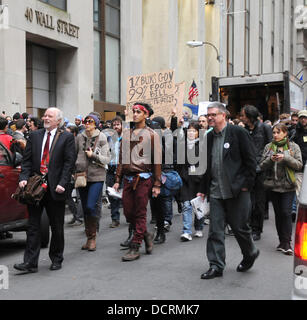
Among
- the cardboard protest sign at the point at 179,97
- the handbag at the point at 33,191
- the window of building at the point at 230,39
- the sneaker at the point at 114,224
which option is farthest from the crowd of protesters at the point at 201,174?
the window of building at the point at 230,39

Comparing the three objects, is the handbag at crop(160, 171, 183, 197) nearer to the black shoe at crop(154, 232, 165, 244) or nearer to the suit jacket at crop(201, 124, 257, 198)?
the black shoe at crop(154, 232, 165, 244)

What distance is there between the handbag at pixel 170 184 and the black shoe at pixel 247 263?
6.84 feet

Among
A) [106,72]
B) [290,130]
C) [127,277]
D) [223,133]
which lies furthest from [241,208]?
[106,72]

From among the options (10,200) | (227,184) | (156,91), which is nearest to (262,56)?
(156,91)

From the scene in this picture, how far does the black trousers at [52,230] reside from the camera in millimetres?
5973

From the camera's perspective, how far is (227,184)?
18.5 feet

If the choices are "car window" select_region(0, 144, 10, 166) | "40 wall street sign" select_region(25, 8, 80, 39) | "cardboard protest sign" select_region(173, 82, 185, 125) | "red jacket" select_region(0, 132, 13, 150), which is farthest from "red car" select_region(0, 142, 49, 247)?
"40 wall street sign" select_region(25, 8, 80, 39)

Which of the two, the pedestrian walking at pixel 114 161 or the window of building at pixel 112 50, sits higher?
the window of building at pixel 112 50

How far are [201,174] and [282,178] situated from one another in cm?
118

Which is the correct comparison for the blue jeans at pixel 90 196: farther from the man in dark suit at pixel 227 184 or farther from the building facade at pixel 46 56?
the building facade at pixel 46 56

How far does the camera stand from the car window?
23.2 ft

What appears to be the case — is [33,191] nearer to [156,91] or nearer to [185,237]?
[185,237]

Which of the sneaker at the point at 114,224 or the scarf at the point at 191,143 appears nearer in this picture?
the scarf at the point at 191,143

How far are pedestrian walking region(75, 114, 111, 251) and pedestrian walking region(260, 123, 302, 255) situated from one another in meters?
2.35
